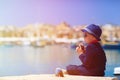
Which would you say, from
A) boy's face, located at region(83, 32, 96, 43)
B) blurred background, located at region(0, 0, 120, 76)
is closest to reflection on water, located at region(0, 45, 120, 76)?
blurred background, located at region(0, 0, 120, 76)

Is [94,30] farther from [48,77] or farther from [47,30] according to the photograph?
[48,77]

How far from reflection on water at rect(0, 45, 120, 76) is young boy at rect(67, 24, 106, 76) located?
59mm

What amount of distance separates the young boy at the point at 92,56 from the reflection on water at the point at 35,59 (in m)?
0.06

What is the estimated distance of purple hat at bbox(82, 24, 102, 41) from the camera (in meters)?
2.03

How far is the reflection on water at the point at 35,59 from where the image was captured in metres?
2.07

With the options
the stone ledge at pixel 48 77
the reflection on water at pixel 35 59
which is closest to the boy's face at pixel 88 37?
the reflection on water at pixel 35 59

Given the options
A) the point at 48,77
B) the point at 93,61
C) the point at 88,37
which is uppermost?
the point at 88,37

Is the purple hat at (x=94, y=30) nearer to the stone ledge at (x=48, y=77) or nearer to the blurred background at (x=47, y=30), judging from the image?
the blurred background at (x=47, y=30)

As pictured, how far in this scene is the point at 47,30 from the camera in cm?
210

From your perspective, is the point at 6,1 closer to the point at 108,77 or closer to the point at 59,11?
the point at 59,11

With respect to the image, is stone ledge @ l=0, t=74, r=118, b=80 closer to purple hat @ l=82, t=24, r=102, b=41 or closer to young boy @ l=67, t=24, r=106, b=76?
young boy @ l=67, t=24, r=106, b=76

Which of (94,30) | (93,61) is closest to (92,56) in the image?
(93,61)

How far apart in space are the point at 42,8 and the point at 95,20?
0.37 metres

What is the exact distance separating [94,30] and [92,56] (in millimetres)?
172
